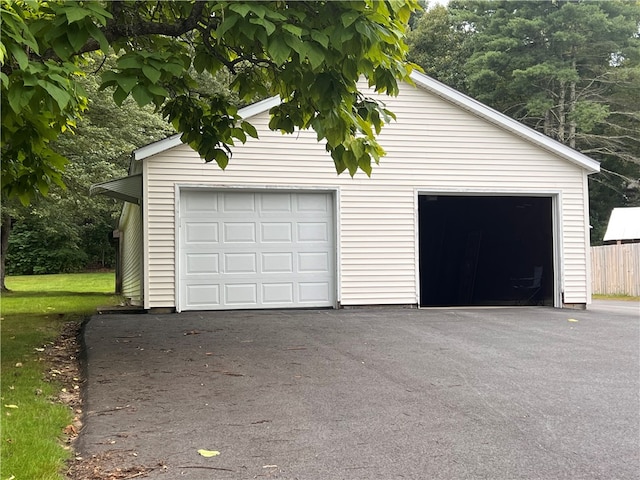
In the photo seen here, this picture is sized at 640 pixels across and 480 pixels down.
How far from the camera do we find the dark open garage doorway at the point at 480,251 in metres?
14.7

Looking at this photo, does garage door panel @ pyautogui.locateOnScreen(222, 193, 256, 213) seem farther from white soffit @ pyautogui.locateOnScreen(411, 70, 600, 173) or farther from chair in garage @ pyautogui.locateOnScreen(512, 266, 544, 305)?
chair in garage @ pyautogui.locateOnScreen(512, 266, 544, 305)

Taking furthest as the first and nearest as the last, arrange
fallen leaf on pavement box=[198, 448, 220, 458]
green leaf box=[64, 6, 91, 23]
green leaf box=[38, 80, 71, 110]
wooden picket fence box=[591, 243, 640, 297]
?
wooden picket fence box=[591, 243, 640, 297] → green leaf box=[64, 6, 91, 23] → green leaf box=[38, 80, 71, 110] → fallen leaf on pavement box=[198, 448, 220, 458]

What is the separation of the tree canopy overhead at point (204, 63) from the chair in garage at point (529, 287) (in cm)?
953

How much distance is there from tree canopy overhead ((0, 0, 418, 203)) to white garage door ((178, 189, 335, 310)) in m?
3.66

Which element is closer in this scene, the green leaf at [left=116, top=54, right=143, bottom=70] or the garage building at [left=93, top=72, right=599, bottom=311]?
the green leaf at [left=116, top=54, right=143, bottom=70]

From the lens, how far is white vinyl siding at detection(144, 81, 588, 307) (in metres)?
10.6

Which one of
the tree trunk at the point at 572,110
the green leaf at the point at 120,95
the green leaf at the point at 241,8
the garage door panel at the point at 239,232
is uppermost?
the tree trunk at the point at 572,110

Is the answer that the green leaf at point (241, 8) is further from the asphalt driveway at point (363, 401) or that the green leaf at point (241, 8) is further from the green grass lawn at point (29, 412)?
the green grass lawn at point (29, 412)

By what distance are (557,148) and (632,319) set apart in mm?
3491

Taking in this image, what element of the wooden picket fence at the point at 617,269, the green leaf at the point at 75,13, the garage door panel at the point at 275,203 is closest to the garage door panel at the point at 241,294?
Answer: the garage door panel at the point at 275,203

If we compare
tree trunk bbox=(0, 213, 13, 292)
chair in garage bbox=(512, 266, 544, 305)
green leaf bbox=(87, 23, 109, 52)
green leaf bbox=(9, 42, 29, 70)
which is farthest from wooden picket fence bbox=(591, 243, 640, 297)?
tree trunk bbox=(0, 213, 13, 292)

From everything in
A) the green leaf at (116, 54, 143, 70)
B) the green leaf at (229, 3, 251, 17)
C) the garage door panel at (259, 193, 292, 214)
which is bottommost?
the garage door panel at (259, 193, 292, 214)

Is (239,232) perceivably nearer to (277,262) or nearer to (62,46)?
(277,262)

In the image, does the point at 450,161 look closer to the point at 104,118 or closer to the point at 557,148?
the point at 557,148
